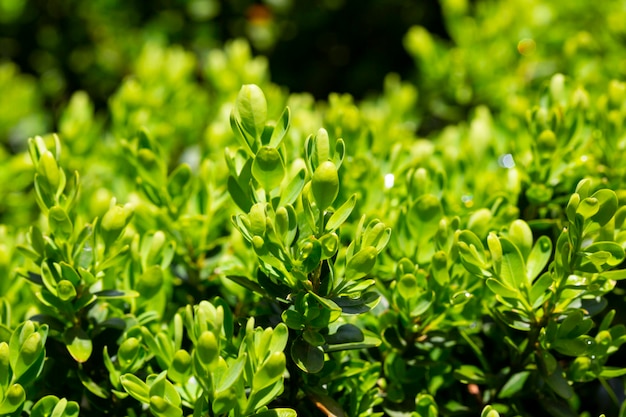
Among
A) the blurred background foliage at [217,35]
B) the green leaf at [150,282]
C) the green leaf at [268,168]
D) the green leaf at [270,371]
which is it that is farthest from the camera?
the blurred background foliage at [217,35]

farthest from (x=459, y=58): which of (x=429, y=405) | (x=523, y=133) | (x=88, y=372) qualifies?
(x=88, y=372)

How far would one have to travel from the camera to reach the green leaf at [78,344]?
1265 millimetres

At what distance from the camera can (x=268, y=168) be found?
117cm

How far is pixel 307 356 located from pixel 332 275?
139 millimetres

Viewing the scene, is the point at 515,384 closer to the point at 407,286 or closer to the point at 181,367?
the point at 407,286

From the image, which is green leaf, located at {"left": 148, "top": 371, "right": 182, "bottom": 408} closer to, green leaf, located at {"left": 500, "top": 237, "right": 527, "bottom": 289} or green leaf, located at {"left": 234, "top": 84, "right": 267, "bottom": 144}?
green leaf, located at {"left": 234, "top": 84, "right": 267, "bottom": 144}

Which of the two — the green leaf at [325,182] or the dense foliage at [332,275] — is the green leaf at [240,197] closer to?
the dense foliage at [332,275]

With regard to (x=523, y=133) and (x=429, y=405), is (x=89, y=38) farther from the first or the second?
(x=429, y=405)

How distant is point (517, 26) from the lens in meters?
2.68

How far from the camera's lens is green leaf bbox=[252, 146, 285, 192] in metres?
1.15

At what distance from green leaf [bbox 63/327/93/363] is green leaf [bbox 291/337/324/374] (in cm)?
39

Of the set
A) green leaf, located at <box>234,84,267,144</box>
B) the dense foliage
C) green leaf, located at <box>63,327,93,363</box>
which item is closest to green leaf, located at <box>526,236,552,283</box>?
the dense foliage

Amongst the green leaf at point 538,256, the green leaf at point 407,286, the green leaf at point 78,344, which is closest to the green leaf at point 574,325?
the green leaf at point 538,256

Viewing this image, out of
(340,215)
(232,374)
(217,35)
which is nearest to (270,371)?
(232,374)
